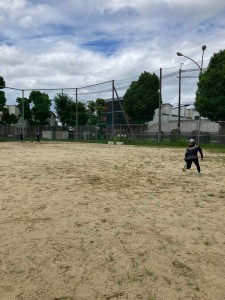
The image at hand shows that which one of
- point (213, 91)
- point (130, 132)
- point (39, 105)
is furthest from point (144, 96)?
point (39, 105)

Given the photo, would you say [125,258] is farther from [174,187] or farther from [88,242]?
[174,187]

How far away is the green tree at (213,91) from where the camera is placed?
1134 inches

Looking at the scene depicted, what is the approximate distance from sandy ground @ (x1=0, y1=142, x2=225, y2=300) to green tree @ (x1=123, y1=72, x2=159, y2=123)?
3563cm

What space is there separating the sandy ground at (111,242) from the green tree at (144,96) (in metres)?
35.6

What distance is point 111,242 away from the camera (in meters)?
4.69

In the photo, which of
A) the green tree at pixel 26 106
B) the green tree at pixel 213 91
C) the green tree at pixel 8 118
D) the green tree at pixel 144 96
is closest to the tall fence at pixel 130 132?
the green tree at pixel 8 118

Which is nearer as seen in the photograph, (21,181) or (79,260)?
(79,260)

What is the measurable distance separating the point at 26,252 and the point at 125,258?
1354 millimetres

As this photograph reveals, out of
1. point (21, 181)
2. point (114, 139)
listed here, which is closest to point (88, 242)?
point (21, 181)

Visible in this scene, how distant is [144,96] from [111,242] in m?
40.0

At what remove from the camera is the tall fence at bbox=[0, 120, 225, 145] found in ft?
104

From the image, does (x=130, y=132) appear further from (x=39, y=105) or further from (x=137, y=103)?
(x=39, y=105)

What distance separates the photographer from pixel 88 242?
4.68 metres

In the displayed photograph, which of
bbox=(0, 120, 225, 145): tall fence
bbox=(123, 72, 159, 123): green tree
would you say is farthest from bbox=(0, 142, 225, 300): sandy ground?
bbox=(123, 72, 159, 123): green tree
